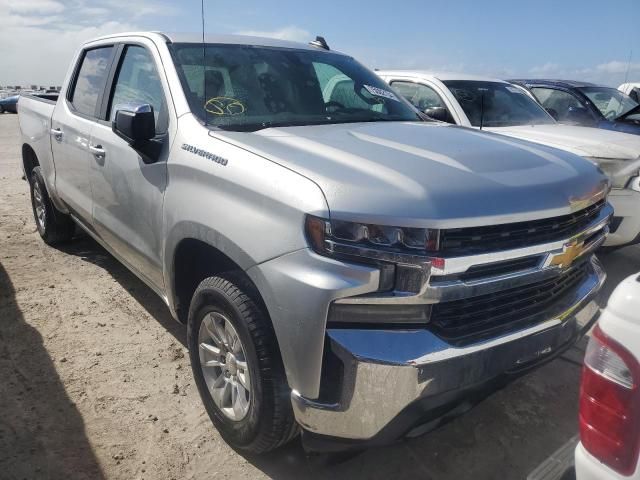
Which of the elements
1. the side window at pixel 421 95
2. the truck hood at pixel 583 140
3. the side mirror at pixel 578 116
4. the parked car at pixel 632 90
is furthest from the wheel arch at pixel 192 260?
the parked car at pixel 632 90

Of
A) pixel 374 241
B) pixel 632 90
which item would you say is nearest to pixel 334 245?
pixel 374 241

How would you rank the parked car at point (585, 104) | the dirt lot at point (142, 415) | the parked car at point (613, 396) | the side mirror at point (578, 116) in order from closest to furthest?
the parked car at point (613, 396) → the dirt lot at point (142, 415) → the parked car at point (585, 104) → the side mirror at point (578, 116)

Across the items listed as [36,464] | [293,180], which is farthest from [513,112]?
[36,464]

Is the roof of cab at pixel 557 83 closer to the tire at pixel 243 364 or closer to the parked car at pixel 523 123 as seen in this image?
the parked car at pixel 523 123

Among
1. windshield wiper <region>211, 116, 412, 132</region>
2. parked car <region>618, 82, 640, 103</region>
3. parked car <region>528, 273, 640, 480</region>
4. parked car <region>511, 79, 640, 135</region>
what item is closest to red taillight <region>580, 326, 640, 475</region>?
parked car <region>528, 273, 640, 480</region>

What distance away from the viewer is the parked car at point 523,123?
466 cm

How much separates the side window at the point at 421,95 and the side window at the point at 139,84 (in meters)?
3.37

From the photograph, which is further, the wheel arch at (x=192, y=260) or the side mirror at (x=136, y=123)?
the side mirror at (x=136, y=123)

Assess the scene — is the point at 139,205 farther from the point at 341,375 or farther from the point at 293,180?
the point at 341,375

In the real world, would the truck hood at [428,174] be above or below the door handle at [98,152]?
above

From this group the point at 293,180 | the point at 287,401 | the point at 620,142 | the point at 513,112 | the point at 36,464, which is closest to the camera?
the point at 293,180

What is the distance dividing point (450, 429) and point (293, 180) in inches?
62.0

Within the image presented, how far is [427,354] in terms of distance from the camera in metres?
1.80

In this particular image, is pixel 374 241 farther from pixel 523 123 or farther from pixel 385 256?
pixel 523 123
